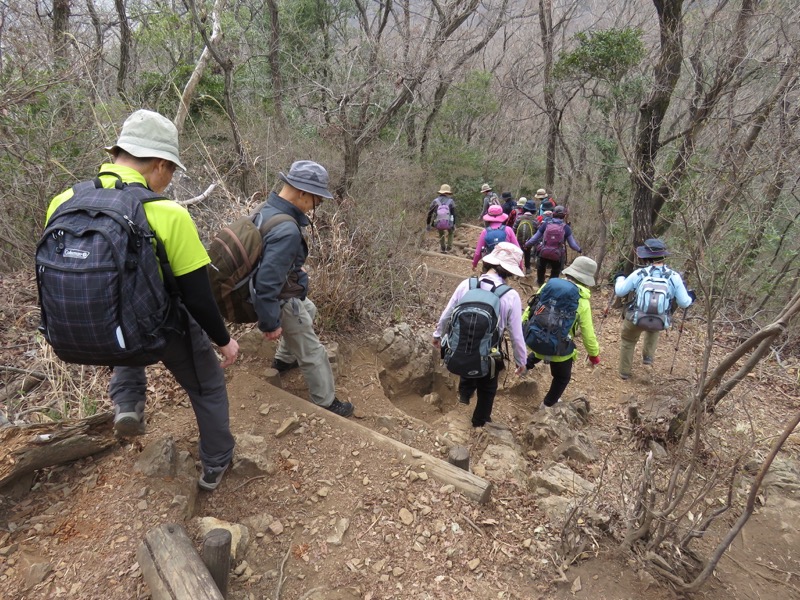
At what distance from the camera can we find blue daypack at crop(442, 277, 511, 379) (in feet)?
11.2

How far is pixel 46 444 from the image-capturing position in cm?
241

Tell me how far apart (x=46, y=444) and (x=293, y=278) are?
5.52 feet

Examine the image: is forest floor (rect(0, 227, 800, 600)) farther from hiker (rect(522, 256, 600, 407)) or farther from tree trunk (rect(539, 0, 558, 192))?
tree trunk (rect(539, 0, 558, 192))

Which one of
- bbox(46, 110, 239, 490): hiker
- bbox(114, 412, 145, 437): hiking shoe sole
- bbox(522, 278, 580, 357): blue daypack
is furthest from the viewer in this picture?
bbox(522, 278, 580, 357): blue daypack

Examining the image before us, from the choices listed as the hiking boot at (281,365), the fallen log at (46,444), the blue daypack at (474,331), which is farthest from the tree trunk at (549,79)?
the fallen log at (46,444)

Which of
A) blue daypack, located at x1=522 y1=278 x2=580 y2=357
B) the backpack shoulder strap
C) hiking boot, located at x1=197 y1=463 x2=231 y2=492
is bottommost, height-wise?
hiking boot, located at x1=197 y1=463 x2=231 y2=492

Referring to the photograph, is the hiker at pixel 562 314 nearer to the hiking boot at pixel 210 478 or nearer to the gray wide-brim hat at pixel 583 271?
the gray wide-brim hat at pixel 583 271

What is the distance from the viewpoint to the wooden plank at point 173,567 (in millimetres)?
1886

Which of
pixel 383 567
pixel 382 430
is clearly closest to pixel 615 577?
pixel 383 567

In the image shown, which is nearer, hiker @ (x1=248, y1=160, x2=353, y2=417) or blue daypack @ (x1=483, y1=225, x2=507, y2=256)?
hiker @ (x1=248, y1=160, x2=353, y2=417)

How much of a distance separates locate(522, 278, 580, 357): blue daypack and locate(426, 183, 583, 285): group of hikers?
3011 mm

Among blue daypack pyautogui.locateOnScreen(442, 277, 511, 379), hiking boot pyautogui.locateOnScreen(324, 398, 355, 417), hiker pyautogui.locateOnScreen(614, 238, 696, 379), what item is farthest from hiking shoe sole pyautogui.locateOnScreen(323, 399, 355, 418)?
hiker pyautogui.locateOnScreen(614, 238, 696, 379)

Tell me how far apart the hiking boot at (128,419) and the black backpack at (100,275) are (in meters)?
0.81

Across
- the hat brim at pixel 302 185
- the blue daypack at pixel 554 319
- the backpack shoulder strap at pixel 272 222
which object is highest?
the hat brim at pixel 302 185
